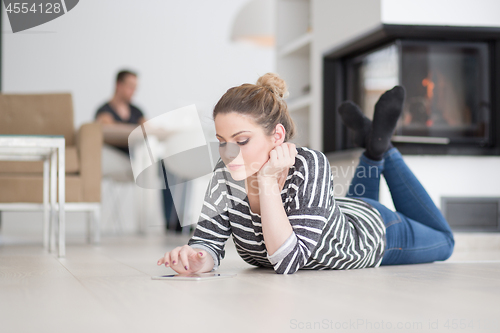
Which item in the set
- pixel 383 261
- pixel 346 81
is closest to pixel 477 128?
pixel 346 81

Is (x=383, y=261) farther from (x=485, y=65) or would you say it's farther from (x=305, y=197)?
(x=485, y=65)

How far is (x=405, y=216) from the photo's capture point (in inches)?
68.7

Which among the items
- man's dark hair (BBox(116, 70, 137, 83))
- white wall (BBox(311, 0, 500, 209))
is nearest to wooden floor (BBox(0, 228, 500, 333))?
white wall (BBox(311, 0, 500, 209))

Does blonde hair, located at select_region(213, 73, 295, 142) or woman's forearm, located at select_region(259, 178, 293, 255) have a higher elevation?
blonde hair, located at select_region(213, 73, 295, 142)

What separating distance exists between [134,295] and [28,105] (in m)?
2.54

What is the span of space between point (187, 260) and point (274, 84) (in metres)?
0.46

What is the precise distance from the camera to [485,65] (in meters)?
2.83

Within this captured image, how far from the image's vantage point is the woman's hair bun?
4.24ft

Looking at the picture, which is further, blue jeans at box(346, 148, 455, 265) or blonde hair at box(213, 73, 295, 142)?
blue jeans at box(346, 148, 455, 265)

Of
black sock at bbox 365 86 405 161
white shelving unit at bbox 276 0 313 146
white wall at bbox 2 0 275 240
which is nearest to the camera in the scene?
black sock at bbox 365 86 405 161

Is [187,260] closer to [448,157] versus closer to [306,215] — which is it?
[306,215]

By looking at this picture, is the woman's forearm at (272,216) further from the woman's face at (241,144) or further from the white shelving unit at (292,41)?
the white shelving unit at (292,41)

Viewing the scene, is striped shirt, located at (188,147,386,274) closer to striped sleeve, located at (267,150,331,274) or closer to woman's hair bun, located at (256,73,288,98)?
striped sleeve, located at (267,150,331,274)

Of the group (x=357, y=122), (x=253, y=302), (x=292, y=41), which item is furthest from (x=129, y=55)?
(x=253, y=302)
